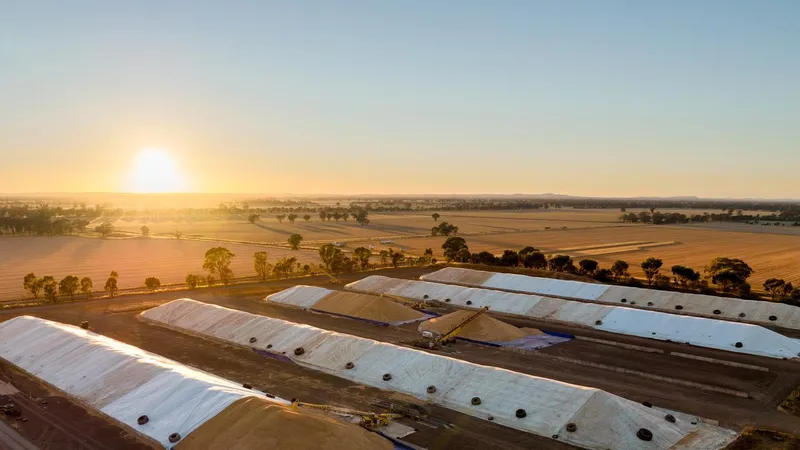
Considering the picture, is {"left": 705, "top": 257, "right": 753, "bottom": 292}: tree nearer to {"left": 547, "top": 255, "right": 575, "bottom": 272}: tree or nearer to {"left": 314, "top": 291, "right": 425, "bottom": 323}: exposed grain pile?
{"left": 547, "top": 255, "right": 575, "bottom": 272}: tree

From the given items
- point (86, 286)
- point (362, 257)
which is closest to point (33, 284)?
point (86, 286)

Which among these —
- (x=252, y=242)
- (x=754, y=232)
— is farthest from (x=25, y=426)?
(x=754, y=232)

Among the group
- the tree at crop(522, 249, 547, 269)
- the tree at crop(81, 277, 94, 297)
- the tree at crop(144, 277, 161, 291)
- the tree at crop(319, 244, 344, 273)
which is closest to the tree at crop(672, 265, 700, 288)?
the tree at crop(522, 249, 547, 269)

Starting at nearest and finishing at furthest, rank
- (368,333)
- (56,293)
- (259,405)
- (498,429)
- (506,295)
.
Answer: (259,405) < (498,429) < (368,333) < (506,295) < (56,293)

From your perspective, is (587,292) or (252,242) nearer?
(587,292)

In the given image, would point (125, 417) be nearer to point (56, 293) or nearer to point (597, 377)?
point (597, 377)

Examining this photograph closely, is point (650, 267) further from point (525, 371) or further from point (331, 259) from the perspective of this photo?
point (331, 259)
